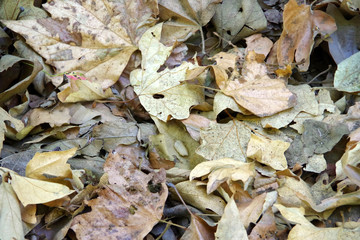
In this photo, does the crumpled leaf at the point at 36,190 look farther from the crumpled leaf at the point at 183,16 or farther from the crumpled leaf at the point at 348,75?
the crumpled leaf at the point at 348,75

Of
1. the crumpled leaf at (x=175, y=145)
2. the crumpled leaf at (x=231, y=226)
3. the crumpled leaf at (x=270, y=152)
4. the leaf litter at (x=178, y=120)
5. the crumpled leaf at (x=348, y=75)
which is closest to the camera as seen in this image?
the crumpled leaf at (x=231, y=226)

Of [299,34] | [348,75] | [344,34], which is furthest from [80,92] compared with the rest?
[344,34]

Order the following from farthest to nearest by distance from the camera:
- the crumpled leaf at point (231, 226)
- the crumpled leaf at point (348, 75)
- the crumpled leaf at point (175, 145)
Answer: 1. the crumpled leaf at point (348, 75)
2. the crumpled leaf at point (175, 145)
3. the crumpled leaf at point (231, 226)

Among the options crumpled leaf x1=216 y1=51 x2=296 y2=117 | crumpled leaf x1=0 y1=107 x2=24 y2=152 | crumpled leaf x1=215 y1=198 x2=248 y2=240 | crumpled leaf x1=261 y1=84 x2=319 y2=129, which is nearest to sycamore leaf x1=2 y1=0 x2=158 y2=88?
crumpled leaf x1=0 y1=107 x2=24 y2=152

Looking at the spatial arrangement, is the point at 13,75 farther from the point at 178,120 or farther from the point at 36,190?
the point at 178,120

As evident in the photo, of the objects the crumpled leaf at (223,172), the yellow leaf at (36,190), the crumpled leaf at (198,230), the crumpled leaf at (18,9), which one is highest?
the crumpled leaf at (18,9)

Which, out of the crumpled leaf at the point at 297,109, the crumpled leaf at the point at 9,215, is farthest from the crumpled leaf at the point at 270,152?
the crumpled leaf at the point at 9,215

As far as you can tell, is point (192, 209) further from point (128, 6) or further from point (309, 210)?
point (128, 6)
